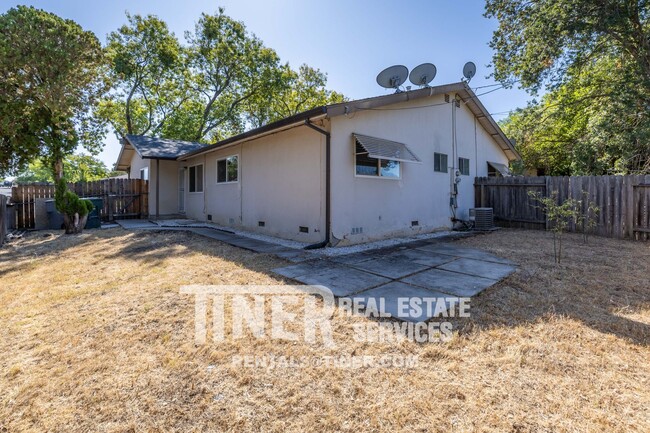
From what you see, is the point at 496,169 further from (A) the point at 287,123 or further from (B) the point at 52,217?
(B) the point at 52,217

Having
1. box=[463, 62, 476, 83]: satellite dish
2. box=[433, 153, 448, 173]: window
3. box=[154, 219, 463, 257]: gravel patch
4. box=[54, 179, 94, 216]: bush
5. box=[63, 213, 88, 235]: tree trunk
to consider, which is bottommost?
box=[154, 219, 463, 257]: gravel patch

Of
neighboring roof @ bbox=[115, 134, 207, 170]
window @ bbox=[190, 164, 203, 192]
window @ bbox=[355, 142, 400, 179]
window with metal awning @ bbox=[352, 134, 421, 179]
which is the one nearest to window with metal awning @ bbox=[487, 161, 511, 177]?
window with metal awning @ bbox=[352, 134, 421, 179]

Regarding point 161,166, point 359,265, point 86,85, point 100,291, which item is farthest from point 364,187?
point 86,85

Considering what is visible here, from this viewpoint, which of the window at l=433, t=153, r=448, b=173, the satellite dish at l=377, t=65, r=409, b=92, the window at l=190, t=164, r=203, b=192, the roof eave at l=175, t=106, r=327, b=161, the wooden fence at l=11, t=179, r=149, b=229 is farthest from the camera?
the window at l=190, t=164, r=203, b=192

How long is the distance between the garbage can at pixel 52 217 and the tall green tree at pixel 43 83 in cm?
300

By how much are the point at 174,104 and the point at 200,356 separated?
27448mm

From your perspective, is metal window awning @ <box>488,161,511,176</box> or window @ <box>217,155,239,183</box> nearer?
window @ <box>217,155,239,183</box>

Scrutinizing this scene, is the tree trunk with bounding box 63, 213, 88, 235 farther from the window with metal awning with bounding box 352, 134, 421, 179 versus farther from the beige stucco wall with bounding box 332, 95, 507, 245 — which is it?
the window with metal awning with bounding box 352, 134, 421, 179

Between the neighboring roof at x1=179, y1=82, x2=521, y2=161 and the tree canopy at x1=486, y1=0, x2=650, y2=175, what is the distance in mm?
1323

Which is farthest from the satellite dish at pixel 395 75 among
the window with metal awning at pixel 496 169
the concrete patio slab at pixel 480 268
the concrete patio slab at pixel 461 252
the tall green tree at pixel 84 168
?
the tall green tree at pixel 84 168

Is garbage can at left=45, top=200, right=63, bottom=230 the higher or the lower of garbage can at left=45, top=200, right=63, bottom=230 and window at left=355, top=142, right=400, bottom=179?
the lower

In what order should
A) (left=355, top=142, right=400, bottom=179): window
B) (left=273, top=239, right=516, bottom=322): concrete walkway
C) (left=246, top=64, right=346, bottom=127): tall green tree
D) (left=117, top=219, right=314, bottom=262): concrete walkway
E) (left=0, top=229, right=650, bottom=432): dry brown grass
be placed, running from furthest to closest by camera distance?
(left=246, top=64, right=346, bottom=127): tall green tree, (left=355, top=142, right=400, bottom=179): window, (left=117, top=219, right=314, bottom=262): concrete walkway, (left=273, top=239, right=516, bottom=322): concrete walkway, (left=0, top=229, right=650, bottom=432): dry brown grass

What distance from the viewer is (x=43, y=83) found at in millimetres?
12852

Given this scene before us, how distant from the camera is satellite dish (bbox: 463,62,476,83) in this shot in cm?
1062
